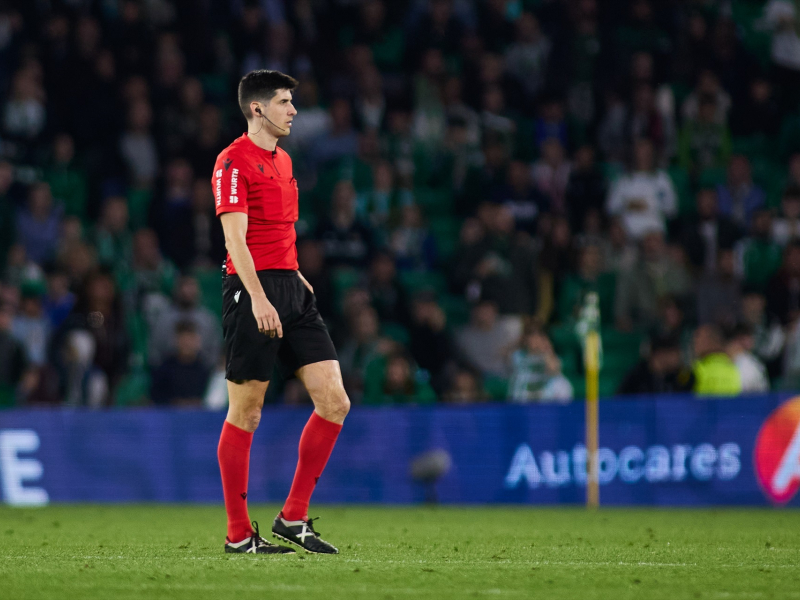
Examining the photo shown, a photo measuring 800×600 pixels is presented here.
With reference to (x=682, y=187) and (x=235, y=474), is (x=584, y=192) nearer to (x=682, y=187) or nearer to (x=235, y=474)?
(x=682, y=187)

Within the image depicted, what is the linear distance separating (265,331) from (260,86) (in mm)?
1297

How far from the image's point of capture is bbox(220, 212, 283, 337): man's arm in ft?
21.3

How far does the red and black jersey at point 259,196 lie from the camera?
21.9 feet

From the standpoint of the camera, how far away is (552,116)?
1698 centimetres

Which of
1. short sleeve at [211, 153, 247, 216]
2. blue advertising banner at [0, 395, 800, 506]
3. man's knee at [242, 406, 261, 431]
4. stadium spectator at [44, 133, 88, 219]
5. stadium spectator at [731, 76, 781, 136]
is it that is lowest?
blue advertising banner at [0, 395, 800, 506]

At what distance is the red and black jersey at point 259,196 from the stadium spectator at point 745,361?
710cm

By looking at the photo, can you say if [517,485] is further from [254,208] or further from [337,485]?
[254,208]

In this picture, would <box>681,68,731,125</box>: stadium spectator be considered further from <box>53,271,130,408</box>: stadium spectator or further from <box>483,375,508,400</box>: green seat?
<box>53,271,130,408</box>: stadium spectator

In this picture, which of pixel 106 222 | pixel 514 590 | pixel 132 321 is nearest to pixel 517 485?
pixel 132 321

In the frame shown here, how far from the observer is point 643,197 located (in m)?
15.7

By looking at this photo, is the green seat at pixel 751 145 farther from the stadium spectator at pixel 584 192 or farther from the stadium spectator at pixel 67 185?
the stadium spectator at pixel 67 185

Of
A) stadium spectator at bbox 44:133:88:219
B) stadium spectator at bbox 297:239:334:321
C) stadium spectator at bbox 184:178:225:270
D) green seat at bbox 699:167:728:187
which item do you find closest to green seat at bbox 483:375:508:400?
stadium spectator at bbox 297:239:334:321

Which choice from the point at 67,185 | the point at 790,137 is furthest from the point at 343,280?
the point at 790,137

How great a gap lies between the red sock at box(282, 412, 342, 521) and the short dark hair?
5.42 ft
